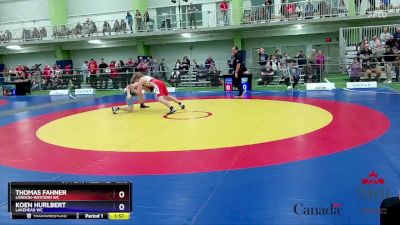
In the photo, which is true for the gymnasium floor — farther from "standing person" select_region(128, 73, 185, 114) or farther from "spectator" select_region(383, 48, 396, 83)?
"spectator" select_region(383, 48, 396, 83)

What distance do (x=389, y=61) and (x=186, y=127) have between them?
13.4 metres

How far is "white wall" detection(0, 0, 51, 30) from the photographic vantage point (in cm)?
3516

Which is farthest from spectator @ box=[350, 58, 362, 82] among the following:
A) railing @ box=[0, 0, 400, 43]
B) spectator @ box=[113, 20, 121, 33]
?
spectator @ box=[113, 20, 121, 33]

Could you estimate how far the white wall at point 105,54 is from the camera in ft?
108

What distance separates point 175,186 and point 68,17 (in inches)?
1271

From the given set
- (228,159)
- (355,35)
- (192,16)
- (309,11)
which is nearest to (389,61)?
(355,35)

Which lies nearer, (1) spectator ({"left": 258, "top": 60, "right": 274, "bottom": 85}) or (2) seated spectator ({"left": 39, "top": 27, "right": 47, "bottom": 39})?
(1) spectator ({"left": 258, "top": 60, "right": 274, "bottom": 85})

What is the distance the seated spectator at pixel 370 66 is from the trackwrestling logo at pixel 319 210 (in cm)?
1602

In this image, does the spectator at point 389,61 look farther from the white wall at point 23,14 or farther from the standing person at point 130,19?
the white wall at point 23,14

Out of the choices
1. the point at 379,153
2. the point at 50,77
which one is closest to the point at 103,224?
the point at 379,153

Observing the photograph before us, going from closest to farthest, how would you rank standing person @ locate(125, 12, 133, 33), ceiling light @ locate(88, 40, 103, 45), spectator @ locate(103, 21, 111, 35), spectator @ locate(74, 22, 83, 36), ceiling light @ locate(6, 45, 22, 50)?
1. standing person @ locate(125, 12, 133, 33)
2. spectator @ locate(103, 21, 111, 35)
3. spectator @ locate(74, 22, 83, 36)
4. ceiling light @ locate(88, 40, 103, 45)
5. ceiling light @ locate(6, 45, 22, 50)
